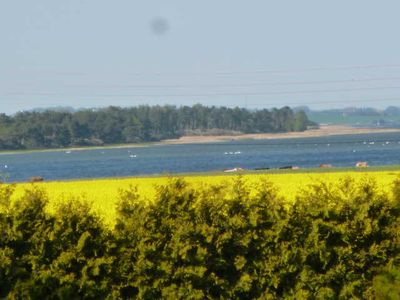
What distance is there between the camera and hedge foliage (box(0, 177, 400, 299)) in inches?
830

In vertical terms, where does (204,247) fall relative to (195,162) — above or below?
above

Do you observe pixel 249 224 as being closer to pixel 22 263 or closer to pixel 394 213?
pixel 394 213

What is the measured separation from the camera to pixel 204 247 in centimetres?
2150

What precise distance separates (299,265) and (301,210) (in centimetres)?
122

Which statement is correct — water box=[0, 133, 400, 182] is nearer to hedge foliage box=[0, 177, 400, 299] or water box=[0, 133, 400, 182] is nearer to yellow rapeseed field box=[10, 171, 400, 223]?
yellow rapeseed field box=[10, 171, 400, 223]

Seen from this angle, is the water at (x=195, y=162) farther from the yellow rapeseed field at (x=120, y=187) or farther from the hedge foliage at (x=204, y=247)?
the hedge foliage at (x=204, y=247)

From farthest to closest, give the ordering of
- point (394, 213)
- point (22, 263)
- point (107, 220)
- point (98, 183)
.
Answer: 1. point (98, 183)
2. point (107, 220)
3. point (394, 213)
4. point (22, 263)

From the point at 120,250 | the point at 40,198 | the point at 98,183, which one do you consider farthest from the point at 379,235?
the point at 98,183

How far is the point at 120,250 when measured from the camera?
2148cm

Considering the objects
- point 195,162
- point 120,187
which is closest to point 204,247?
point 120,187

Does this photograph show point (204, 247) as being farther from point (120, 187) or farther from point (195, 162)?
point (195, 162)

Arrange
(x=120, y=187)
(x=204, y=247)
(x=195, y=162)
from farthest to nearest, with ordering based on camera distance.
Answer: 1. (x=195, y=162)
2. (x=120, y=187)
3. (x=204, y=247)

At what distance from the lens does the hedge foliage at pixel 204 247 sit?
21.1 m

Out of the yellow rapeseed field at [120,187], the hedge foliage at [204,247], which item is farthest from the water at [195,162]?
the hedge foliage at [204,247]
